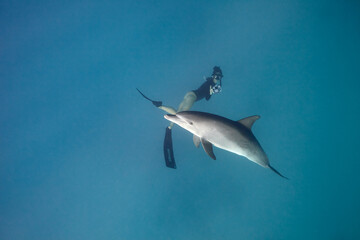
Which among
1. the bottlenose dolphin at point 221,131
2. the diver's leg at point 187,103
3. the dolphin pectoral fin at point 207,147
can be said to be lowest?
the dolphin pectoral fin at point 207,147

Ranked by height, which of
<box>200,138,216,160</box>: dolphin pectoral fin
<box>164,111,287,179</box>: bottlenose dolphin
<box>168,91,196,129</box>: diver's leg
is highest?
<box>168,91,196,129</box>: diver's leg

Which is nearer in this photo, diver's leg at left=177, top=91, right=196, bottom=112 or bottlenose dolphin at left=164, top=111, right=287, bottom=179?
bottlenose dolphin at left=164, top=111, right=287, bottom=179

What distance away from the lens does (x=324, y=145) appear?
15.1 meters

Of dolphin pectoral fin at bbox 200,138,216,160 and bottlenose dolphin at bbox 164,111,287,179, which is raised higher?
bottlenose dolphin at bbox 164,111,287,179

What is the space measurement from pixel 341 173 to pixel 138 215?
65.8ft

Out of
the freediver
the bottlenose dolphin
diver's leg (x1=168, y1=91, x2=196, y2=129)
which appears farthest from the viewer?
diver's leg (x1=168, y1=91, x2=196, y2=129)

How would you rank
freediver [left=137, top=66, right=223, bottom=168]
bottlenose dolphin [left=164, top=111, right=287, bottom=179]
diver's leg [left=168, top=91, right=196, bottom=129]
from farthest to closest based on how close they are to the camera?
diver's leg [left=168, top=91, right=196, bottom=129], freediver [left=137, top=66, right=223, bottom=168], bottlenose dolphin [left=164, top=111, right=287, bottom=179]

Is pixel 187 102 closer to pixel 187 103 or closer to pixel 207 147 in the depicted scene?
pixel 187 103

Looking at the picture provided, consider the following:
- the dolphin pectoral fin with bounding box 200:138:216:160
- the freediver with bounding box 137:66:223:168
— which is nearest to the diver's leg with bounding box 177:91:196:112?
the freediver with bounding box 137:66:223:168

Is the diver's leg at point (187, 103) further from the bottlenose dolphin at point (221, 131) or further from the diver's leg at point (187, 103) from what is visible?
the bottlenose dolphin at point (221, 131)

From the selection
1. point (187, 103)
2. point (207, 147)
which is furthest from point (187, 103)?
point (207, 147)

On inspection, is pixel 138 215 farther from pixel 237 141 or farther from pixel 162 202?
pixel 237 141

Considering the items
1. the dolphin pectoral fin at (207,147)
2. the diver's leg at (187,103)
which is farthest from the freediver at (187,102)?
the dolphin pectoral fin at (207,147)

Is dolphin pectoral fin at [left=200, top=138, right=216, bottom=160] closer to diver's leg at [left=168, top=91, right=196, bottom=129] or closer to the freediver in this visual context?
the freediver
